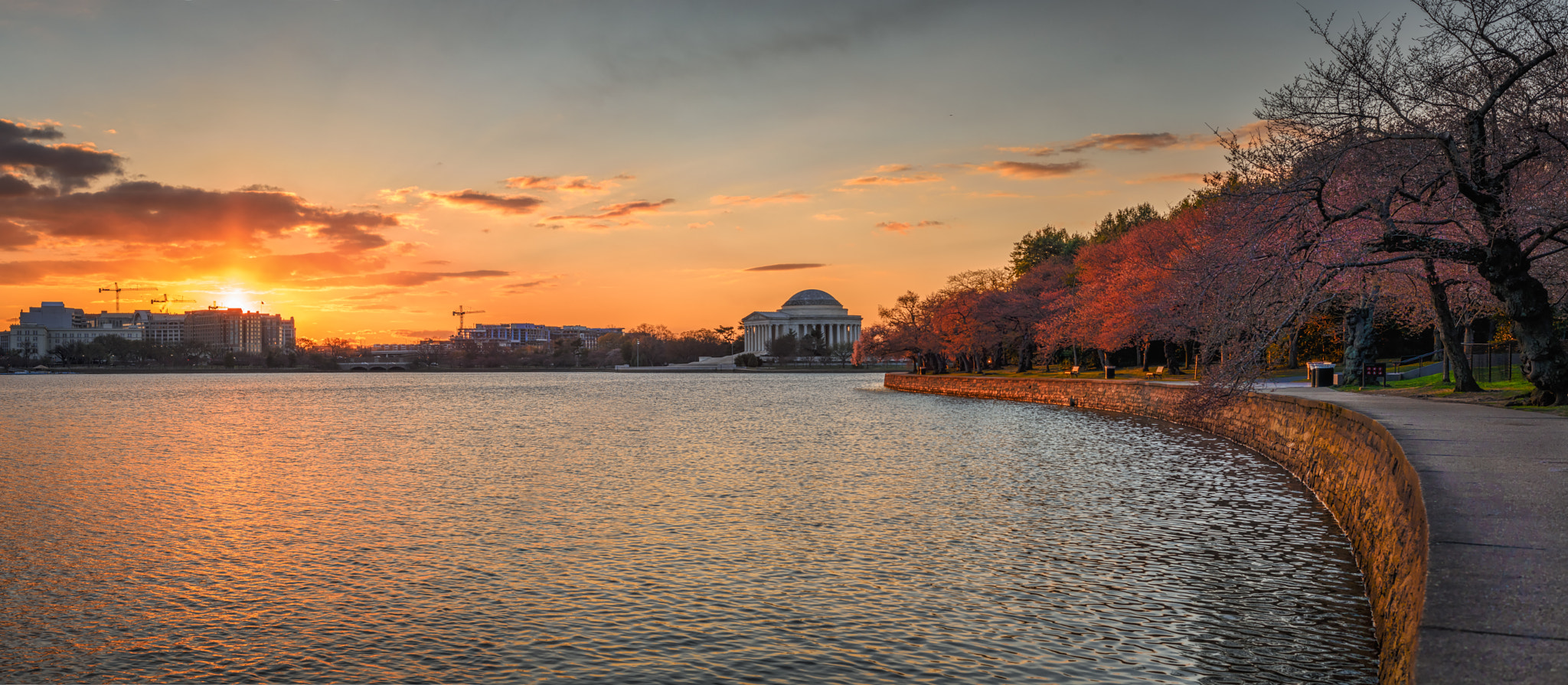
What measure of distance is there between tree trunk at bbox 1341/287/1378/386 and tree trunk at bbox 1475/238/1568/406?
1936cm

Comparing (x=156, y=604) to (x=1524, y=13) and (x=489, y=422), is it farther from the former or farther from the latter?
(x=489, y=422)

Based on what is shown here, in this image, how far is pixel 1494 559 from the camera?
984 centimetres

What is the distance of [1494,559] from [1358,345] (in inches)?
1632

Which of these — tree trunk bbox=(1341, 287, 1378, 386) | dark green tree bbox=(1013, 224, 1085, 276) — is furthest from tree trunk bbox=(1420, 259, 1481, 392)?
dark green tree bbox=(1013, 224, 1085, 276)

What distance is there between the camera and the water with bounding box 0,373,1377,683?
1120 cm

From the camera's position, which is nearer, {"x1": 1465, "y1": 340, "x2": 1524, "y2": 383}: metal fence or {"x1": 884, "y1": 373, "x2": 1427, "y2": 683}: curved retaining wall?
{"x1": 884, "y1": 373, "x2": 1427, "y2": 683}: curved retaining wall

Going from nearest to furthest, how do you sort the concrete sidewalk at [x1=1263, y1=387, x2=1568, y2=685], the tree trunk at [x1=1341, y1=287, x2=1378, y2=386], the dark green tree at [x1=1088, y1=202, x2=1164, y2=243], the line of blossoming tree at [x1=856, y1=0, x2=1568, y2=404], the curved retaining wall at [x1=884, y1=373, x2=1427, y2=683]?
the concrete sidewalk at [x1=1263, y1=387, x2=1568, y2=685]
the curved retaining wall at [x1=884, y1=373, x2=1427, y2=683]
the line of blossoming tree at [x1=856, y1=0, x2=1568, y2=404]
the tree trunk at [x1=1341, y1=287, x2=1378, y2=386]
the dark green tree at [x1=1088, y1=202, x2=1164, y2=243]

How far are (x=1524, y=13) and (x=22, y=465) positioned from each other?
42.3 metres

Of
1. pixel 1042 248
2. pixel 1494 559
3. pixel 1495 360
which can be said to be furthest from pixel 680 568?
pixel 1042 248

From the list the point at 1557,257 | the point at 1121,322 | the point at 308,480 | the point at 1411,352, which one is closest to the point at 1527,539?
the point at 1557,257

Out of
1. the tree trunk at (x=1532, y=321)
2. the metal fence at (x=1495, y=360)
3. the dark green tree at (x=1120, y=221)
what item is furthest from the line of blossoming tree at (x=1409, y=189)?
the dark green tree at (x=1120, y=221)

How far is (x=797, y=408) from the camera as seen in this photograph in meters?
64.7

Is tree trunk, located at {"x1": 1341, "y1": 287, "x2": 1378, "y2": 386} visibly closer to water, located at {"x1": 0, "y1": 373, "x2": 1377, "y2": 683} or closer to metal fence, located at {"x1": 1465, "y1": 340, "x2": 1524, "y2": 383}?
metal fence, located at {"x1": 1465, "y1": 340, "x2": 1524, "y2": 383}

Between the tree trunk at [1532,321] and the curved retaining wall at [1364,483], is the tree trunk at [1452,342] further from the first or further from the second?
the tree trunk at [1532,321]
